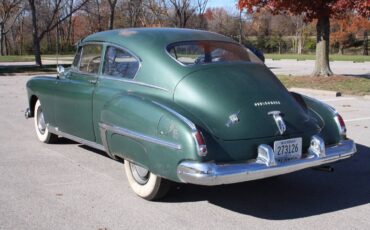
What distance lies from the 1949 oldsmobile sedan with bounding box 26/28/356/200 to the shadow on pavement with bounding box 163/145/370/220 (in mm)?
428

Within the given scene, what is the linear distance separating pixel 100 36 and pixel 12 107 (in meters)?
6.04

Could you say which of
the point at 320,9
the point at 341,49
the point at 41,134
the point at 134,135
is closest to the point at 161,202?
the point at 134,135

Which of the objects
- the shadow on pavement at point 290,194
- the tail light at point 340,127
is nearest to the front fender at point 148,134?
the shadow on pavement at point 290,194

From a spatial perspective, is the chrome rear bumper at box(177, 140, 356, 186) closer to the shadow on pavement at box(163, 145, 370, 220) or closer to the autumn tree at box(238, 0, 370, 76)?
the shadow on pavement at box(163, 145, 370, 220)

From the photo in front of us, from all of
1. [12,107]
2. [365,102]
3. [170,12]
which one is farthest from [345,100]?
[170,12]

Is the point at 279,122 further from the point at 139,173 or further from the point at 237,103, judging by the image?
the point at 139,173

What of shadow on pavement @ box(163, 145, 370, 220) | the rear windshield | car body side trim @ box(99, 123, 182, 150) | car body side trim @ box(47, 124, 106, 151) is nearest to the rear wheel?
car body side trim @ box(47, 124, 106, 151)

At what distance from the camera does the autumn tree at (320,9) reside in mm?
13758

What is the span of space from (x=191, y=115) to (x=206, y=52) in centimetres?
115

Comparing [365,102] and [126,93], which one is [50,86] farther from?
[365,102]

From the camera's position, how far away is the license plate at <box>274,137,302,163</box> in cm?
444

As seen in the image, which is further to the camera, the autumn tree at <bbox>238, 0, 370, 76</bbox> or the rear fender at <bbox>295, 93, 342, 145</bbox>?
the autumn tree at <bbox>238, 0, 370, 76</bbox>

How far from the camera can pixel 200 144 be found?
4.12 meters

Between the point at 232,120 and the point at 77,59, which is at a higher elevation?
the point at 77,59
